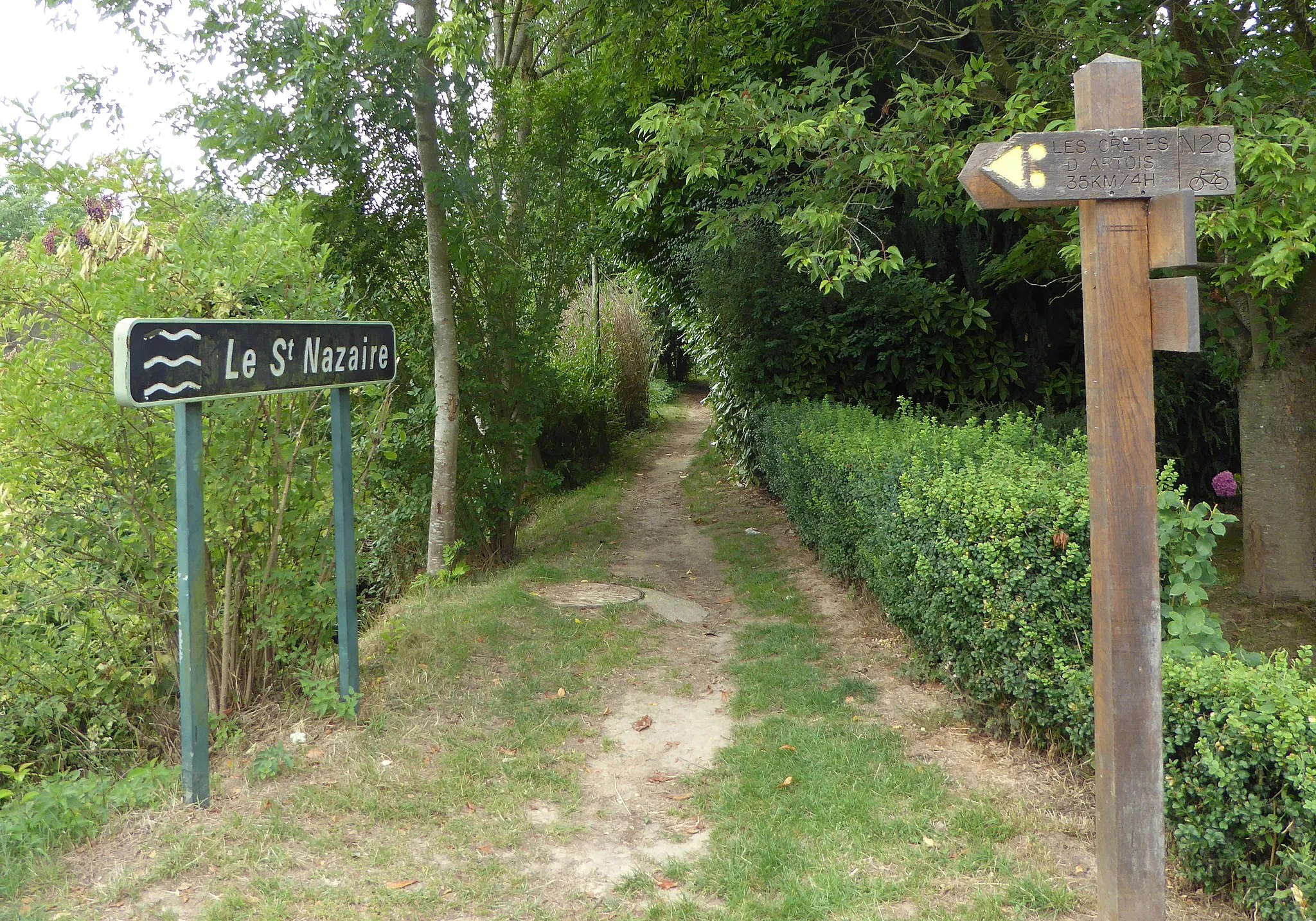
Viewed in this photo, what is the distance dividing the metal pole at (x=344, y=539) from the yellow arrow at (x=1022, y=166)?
11.8ft

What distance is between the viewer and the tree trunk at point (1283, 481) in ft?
24.6

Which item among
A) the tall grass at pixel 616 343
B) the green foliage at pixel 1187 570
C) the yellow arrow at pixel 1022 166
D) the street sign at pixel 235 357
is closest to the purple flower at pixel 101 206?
the street sign at pixel 235 357

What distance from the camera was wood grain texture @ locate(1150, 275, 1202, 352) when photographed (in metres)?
3.00

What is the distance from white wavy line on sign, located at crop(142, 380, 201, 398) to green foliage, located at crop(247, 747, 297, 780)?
6.07 ft

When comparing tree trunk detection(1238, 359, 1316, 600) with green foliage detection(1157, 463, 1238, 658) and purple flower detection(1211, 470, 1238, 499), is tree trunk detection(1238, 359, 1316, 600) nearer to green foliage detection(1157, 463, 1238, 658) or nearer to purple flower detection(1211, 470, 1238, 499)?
purple flower detection(1211, 470, 1238, 499)

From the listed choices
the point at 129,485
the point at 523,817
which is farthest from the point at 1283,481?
the point at 129,485

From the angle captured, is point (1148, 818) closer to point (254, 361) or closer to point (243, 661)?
point (254, 361)

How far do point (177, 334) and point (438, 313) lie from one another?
13.8 ft

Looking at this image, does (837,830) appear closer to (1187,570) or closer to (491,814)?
(491,814)

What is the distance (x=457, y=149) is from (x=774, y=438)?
16.5ft

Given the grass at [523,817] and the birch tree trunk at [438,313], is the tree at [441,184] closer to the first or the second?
the birch tree trunk at [438,313]

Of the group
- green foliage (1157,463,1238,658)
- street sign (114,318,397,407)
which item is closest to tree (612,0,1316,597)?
green foliage (1157,463,1238,658)

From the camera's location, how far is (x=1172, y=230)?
304cm

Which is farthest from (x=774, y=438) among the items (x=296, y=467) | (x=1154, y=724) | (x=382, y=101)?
(x=1154, y=724)
